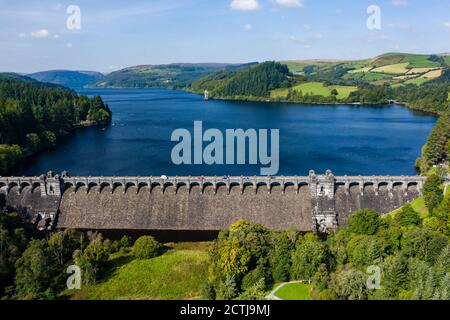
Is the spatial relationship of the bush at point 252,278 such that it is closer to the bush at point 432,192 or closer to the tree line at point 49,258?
the tree line at point 49,258

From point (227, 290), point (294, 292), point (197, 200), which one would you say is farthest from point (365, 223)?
point (197, 200)

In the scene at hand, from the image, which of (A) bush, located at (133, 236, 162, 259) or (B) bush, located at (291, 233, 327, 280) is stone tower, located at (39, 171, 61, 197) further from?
(B) bush, located at (291, 233, 327, 280)

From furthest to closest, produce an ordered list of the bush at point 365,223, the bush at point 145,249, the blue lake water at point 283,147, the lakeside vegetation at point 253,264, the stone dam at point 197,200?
the blue lake water at point 283,147 → the stone dam at point 197,200 → the bush at point 145,249 → the bush at point 365,223 → the lakeside vegetation at point 253,264

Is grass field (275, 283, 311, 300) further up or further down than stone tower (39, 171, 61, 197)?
further down

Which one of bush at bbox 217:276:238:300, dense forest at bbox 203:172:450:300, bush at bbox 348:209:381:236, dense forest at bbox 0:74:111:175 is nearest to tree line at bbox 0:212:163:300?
dense forest at bbox 203:172:450:300

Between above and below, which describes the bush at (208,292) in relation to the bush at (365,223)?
below

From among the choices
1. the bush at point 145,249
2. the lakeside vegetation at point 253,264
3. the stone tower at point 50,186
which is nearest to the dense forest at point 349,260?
the lakeside vegetation at point 253,264
